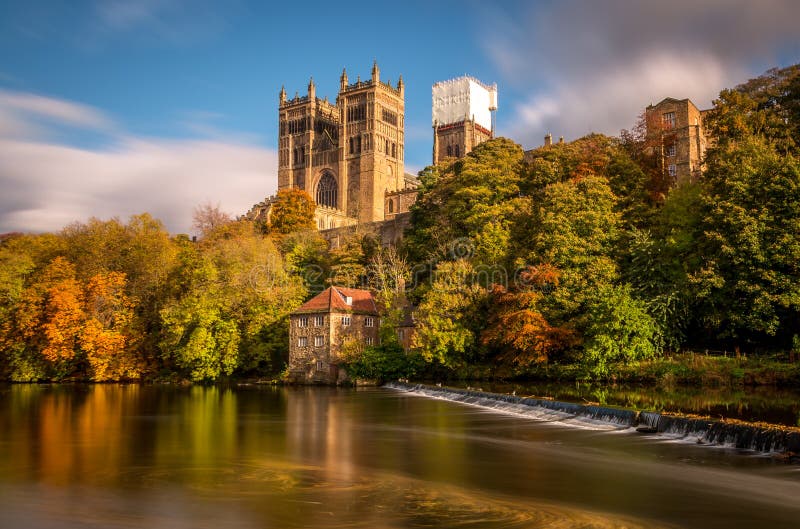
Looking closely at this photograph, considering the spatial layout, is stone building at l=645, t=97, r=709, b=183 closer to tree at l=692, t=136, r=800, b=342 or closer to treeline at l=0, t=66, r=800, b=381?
treeline at l=0, t=66, r=800, b=381

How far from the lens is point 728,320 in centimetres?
3384

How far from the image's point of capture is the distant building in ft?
401

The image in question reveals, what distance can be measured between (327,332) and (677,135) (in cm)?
2763

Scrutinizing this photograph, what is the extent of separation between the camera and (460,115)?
125938 mm

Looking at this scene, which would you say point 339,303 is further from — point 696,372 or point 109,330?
point 696,372

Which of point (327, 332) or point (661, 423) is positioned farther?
point (327, 332)

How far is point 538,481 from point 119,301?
4322 centimetres

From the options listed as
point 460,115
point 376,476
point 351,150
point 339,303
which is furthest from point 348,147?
point 376,476

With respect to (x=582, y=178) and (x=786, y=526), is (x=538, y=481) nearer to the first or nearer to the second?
(x=786, y=526)

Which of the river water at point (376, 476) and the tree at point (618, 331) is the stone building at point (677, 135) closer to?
the tree at point (618, 331)

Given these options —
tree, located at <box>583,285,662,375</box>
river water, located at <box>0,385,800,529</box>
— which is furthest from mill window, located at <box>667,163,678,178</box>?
river water, located at <box>0,385,800,529</box>

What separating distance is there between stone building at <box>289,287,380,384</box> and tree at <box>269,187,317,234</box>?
31.5m

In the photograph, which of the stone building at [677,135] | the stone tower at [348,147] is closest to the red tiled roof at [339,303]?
the stone building at [677,135]

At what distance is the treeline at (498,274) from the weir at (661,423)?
9.15 m
